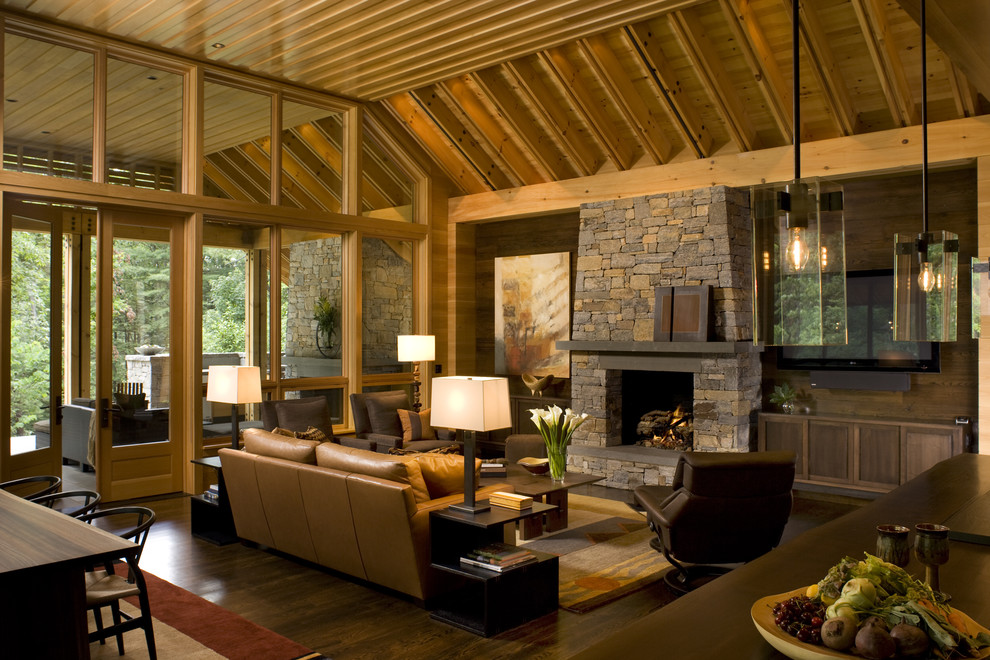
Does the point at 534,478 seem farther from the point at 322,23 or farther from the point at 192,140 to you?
the point at 192,140

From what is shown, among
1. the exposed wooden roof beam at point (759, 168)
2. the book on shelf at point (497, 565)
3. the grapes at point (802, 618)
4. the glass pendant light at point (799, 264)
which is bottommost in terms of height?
the book on shelf at point (497, 565)

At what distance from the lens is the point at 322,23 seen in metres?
6.39

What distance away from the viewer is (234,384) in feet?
18.2

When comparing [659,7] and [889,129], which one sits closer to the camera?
[659,7]

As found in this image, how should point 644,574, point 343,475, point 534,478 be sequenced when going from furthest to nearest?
point 534,478 < point 644,574 < point 343,475

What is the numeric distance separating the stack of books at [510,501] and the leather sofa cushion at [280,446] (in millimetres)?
1182

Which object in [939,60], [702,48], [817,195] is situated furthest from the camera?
[702,48]

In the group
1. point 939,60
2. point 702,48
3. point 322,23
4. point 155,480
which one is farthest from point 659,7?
point 155,480

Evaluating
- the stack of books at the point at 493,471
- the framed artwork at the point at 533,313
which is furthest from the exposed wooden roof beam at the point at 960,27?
the framed artwork at the point at 533,313

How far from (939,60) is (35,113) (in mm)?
7421

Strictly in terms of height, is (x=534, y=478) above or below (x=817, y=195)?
below

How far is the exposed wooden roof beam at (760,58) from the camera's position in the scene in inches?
232

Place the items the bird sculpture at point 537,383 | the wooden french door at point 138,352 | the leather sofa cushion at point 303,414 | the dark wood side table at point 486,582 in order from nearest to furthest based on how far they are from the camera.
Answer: the dark wood side table at point 486,582 < the wooden french door at point 138,352 < the leather sofa cushion at point 303,414 < the bird sculpture at point 537,383

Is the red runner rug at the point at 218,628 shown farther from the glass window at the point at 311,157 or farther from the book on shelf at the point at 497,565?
the glass window at the point at 311,157
